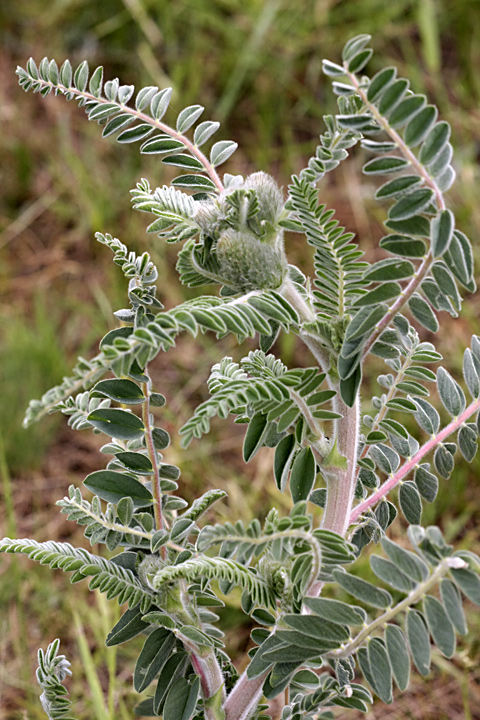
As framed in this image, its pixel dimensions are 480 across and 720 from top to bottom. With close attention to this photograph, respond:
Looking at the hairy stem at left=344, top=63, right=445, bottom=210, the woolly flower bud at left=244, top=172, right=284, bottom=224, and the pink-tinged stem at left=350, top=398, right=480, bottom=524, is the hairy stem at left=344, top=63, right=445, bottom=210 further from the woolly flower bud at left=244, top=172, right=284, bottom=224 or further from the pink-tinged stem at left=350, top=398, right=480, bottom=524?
the pink-tinged stem at left=350, top=398, right=480, bottom=524

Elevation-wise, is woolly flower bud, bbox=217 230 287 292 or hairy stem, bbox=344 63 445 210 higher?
hairy stem, bbox=344 63 445 210

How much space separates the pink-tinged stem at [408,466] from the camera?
1.02 metres

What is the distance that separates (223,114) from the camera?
3.33m

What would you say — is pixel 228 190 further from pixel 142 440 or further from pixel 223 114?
pixel 223 114

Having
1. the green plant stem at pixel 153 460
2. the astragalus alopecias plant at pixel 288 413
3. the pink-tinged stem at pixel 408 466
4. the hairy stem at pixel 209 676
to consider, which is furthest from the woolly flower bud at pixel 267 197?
the hairy stem at pixel 209 676

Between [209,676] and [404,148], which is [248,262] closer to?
[404,148]

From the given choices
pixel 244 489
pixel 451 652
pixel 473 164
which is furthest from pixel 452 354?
pixel 451 652

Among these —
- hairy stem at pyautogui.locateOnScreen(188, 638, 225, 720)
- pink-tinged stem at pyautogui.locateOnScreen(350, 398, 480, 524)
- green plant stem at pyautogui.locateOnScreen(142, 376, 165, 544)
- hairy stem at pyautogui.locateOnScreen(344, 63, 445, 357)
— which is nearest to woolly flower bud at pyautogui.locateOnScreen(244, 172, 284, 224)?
hairy stem at pyautogui.locateOnScreen(344, 63, 445, 357)

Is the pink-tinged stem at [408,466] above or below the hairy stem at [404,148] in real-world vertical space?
below

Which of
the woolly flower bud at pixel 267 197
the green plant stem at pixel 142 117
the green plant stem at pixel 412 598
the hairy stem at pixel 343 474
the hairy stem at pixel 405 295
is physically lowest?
the green plant stem at pixel 412 598

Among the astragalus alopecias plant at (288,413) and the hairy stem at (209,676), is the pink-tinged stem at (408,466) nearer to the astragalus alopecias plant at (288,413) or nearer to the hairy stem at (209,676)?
the astragalus alopecias plant at (288,413)

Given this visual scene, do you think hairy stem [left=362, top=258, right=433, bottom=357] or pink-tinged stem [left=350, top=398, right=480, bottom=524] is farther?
pink-tinged stem [left=350, top=398, right=480, bottom=524]

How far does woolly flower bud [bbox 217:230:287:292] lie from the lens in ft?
2.77

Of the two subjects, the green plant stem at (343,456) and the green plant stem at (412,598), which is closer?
the green plant stem at (412,598)
